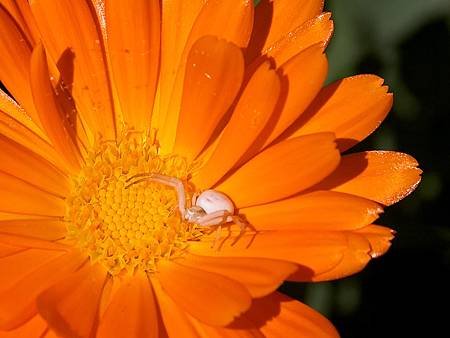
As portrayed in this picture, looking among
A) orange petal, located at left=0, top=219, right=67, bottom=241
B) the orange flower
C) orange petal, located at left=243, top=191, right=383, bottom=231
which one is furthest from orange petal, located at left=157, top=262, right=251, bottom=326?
orange petal, located at left=0, top=219, right=67, bottom=241

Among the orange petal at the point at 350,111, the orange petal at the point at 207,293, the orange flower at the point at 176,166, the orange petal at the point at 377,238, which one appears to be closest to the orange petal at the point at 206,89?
the orange flower at the point at 176,166

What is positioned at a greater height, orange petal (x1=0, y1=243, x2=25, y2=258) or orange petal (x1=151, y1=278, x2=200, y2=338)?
orange petal (x1=0, y1=243, x2=25, y2=258)

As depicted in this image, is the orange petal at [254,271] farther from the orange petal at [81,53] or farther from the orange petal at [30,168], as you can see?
the orange petal at [81,53]

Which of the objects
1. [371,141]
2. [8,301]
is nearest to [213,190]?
[8,301]

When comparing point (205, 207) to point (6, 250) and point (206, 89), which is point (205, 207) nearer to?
point (206, 89)

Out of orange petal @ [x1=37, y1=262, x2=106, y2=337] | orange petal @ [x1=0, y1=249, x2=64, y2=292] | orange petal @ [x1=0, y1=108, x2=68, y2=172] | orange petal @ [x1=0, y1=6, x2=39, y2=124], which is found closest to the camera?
orange petal @ [x1=37, y1=262, x2=106, y2=337]

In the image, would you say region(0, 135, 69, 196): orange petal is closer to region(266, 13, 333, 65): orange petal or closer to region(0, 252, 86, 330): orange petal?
region(0, 252, 86, 330): orange petal

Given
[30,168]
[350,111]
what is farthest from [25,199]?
[350,111]

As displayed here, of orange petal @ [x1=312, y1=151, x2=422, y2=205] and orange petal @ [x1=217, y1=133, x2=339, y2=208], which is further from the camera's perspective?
orange petal @ [x1=312, y1=151, x2=422, y2=205]
